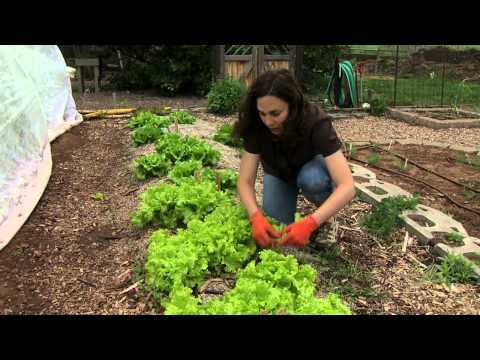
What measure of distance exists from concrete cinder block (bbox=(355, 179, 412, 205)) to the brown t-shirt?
1414mm

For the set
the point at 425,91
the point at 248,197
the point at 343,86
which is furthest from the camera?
the point at 425,91

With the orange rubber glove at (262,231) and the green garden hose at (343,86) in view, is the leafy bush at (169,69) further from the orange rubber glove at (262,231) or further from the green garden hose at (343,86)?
the orange rubber glove at (262,231)

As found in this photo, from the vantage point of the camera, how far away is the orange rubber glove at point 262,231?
2.85 metres

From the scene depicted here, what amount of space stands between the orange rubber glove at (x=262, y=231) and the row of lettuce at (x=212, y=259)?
106 mm

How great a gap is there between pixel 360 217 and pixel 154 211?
1771 mm

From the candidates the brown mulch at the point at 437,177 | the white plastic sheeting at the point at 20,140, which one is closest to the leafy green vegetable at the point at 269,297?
the white plastic sheeting at the point at 20,140

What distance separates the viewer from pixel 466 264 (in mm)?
3221

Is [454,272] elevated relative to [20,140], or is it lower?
lower

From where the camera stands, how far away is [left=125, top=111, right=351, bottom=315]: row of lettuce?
238 centimetres

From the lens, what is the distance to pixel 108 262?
3381 millimetres

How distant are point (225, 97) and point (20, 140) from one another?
4864 mm

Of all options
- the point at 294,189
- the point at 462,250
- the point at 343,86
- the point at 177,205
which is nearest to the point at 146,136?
the point at 177,205

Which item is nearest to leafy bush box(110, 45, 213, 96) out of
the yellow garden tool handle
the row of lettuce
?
the yellow garden tool handle

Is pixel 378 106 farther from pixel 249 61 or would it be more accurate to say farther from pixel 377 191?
pixel 377 191
